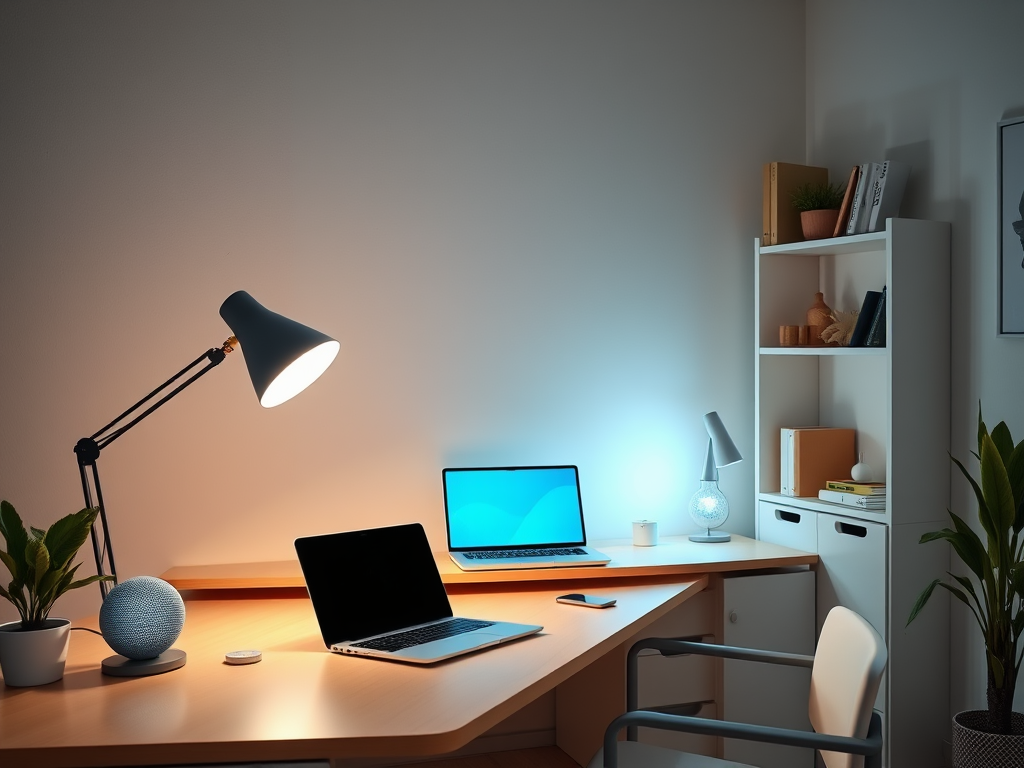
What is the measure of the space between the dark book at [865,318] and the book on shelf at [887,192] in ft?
0.67

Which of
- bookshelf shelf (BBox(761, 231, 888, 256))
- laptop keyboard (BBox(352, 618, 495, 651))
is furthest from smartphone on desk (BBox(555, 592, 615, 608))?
bookshelf shelf (BBox(761, 231, 888, 256))

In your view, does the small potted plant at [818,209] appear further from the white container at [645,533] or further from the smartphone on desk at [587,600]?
the smartphone on desk at [587,600]

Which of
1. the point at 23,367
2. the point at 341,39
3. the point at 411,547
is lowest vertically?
the point at 411,547

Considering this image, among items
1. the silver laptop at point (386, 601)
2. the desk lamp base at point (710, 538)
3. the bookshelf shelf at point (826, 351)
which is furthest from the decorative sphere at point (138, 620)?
the bookshelf shelf at point (826, 351)

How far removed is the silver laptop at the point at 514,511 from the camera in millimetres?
2881

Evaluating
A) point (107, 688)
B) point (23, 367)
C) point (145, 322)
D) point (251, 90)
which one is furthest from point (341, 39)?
point (107, 688)

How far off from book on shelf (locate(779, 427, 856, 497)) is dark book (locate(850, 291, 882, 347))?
346mm

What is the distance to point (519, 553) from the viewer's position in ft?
9.27

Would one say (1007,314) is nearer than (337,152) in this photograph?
Yes

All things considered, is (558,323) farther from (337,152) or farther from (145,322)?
(145,322)

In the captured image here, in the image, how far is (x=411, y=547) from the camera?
2.30 m

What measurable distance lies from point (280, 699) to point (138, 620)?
37cm

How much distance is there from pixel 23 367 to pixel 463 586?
139 cm

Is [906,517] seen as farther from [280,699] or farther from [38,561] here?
[38,561]
